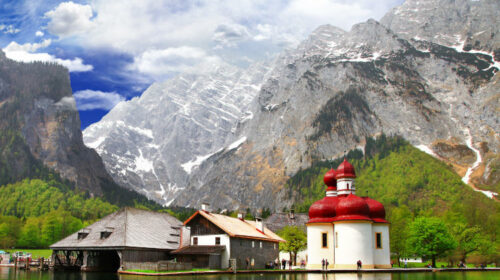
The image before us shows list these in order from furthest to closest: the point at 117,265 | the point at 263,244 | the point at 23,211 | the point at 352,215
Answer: the point at 23,211
the point at 263,244
the point at 117,265
the point at 352,215

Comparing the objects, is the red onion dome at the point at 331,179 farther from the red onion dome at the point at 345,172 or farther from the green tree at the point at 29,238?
the green tree at the point at 29,238

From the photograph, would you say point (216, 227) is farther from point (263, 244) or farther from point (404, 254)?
point (404, 254)

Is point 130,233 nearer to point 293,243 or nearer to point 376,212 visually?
point 293,243

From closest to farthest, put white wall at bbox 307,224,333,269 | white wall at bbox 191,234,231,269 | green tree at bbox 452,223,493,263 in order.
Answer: white wall at bbox 191,234,231,269
white wall at bbox 307,224,333,269
green tree at bbox 452,223,493,263

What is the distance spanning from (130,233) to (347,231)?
30193 mm

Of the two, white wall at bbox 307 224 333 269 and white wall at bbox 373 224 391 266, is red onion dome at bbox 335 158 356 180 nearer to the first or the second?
white wall at bbox 307 224 333 269

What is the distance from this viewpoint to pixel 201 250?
66812 millimetres

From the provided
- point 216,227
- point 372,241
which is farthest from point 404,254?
point 216,227

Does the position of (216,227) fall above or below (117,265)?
above

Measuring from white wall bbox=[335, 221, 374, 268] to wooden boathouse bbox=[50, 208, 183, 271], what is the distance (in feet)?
81.5

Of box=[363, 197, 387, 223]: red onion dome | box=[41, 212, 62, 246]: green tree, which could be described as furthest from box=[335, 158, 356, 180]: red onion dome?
box=[41, 212, 62, 246]: green tree

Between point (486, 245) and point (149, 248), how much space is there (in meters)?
63.2

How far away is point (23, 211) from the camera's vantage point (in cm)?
19962

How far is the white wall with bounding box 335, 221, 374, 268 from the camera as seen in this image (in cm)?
6538
